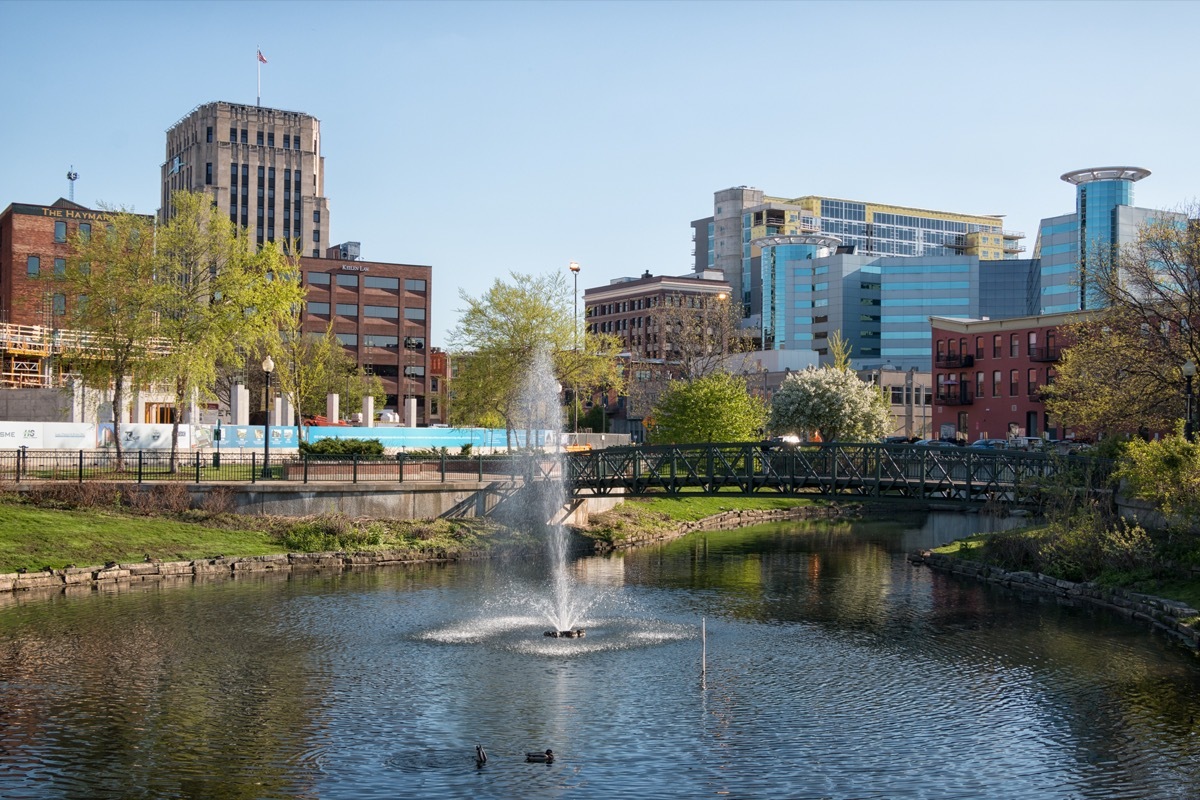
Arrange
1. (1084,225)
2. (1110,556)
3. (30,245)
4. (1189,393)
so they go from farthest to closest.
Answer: (1084,225)
(30,245)
(1189,393)
(1110,556)

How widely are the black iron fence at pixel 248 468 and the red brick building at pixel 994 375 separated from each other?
48106mm

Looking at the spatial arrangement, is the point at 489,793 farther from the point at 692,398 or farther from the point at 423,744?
the point at 692,398

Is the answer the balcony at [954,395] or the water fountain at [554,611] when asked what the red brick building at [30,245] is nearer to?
the water fountain at [554,611]

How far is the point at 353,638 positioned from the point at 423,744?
10525 millimetres

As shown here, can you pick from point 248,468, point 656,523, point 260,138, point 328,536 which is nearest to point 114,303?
point 248,468

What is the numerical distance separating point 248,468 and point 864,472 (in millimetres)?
28960

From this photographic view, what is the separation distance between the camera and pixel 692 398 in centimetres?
7206

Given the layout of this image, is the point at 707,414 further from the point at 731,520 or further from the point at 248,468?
the point at 248,468

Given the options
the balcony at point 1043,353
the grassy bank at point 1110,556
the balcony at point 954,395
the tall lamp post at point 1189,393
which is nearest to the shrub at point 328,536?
the grassy bank at point 1110,556

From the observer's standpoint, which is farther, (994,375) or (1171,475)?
(994,375)

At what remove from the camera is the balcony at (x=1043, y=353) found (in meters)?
89.1

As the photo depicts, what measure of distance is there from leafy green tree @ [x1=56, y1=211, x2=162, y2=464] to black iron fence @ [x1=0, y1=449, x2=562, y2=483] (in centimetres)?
180

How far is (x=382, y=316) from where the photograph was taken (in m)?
145

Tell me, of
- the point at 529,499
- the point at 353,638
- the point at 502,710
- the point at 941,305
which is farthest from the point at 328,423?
the point at 941,305
